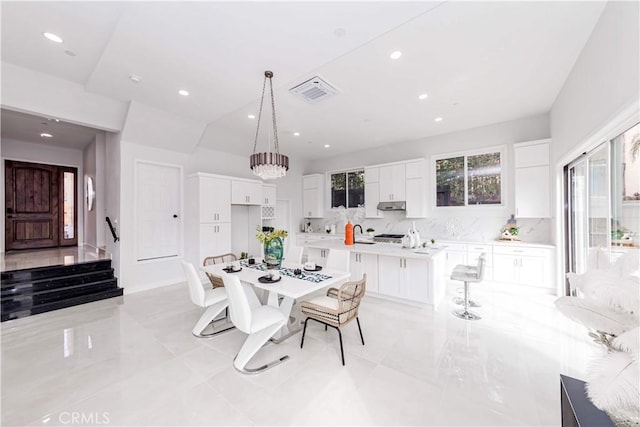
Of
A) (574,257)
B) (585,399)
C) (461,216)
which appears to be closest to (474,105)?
(461,216)

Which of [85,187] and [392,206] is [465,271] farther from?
[85,187]

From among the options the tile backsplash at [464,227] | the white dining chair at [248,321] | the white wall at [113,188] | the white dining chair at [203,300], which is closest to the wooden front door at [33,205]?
the white wall at [113,188]

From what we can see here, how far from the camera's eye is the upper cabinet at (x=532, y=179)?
4.34 meters

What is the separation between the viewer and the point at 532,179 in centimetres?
446

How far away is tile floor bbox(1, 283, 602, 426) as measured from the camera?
179 cm

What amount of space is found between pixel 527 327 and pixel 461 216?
8.89 feet

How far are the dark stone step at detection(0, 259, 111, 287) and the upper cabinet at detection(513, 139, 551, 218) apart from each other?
799cm

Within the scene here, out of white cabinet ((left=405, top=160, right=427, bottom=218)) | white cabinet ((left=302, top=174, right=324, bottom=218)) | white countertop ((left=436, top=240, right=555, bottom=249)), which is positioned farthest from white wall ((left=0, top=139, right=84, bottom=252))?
white countertop ((left=436, top=240, right=555, bottom=249))

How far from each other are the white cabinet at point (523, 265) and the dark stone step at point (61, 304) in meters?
6.92

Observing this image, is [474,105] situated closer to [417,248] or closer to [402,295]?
Answer: [417,248]

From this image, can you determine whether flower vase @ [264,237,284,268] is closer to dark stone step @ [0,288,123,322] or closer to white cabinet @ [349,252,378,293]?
white cabinet @ [349,252,378,293]

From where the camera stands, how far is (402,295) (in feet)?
12.8

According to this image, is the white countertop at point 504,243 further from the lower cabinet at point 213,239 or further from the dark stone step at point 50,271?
the dark stone step at point 50,271

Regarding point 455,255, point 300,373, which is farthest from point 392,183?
point 300,373
